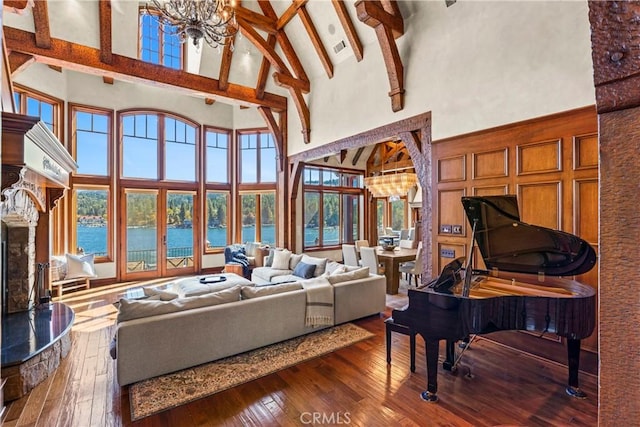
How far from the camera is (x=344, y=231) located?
9391 mm

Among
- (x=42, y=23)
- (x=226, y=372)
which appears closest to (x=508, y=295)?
(x=226, y=372)

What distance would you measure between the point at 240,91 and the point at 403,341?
615 cm

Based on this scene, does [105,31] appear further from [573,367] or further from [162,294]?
[573,367]

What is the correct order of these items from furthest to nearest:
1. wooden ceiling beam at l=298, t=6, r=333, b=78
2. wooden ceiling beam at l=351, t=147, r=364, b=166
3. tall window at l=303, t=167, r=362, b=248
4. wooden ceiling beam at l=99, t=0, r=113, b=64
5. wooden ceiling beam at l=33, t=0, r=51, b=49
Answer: wooden ceiling beam at l=351, t=147, r=364, b=166 → tall window at l=303, t=167, r=362, b=248 → wooden ceiling beam at l=298, t=6, r=333, b=78 → wooden ceiling beam at l=99, t=0, r=113, b=64 → wooden ceiling beam at l=33, t=0, r=51, b=49

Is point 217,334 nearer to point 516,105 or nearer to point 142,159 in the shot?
point 516,105

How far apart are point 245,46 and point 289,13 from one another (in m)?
1.38

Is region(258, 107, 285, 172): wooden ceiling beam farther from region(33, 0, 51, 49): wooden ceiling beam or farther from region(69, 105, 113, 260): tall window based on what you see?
region(33, 0, 51, 49): wooden ceiling beam

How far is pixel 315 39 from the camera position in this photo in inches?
255

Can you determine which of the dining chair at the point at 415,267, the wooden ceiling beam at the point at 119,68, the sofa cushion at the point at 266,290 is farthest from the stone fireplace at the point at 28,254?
the dining chair at the point at 415,267

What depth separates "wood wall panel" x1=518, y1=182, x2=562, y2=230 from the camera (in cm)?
358

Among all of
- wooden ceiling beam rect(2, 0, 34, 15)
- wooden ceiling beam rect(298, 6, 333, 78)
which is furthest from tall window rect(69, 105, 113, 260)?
wooden ceiling beam rect(298, 6, 333, 78)

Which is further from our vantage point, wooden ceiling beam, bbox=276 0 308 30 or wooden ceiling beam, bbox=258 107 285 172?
wooden ceiling beam, bbox=258 107 285 172

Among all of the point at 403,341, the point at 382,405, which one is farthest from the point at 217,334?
the point at 403,341

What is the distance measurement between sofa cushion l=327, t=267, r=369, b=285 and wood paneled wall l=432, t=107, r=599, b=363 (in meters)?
1.10
